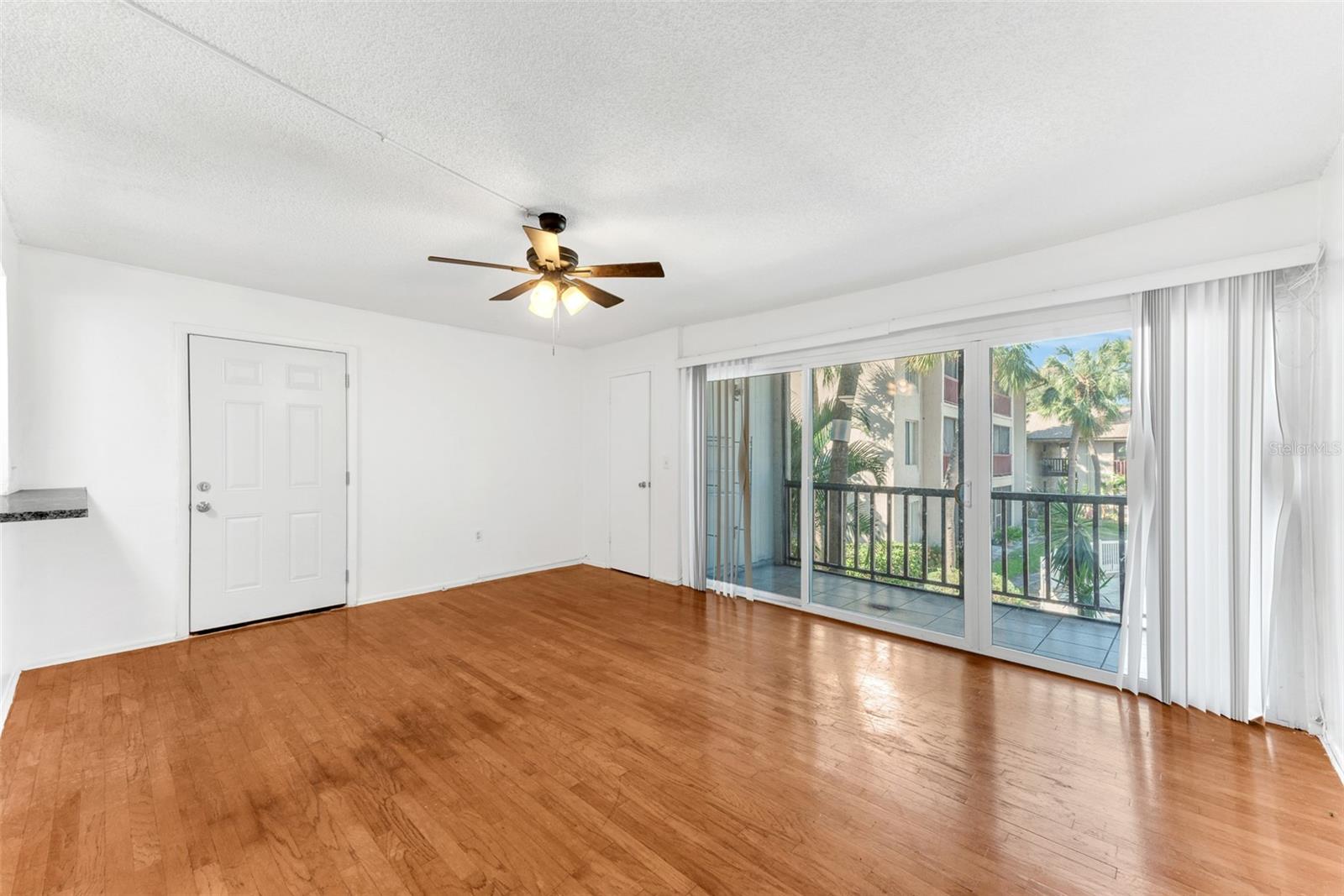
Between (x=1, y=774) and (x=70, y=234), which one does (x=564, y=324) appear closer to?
(x=70, y=234)

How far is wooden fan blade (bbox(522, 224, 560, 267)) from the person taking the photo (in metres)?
2.45

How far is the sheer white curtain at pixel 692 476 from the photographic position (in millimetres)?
5230

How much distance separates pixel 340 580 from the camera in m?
4.57

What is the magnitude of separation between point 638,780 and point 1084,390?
3297 millimetres

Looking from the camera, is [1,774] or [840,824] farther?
[1,774]

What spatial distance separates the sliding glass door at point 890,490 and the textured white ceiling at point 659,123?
1.08 m

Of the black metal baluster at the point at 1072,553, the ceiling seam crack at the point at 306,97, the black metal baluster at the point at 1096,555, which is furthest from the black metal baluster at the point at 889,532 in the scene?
the ceiling seam crack at the point at 306,97

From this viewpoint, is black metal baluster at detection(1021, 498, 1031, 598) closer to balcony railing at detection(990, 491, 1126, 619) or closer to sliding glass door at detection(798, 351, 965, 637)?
balcony railing at detection(990, 491, 1126, 619)

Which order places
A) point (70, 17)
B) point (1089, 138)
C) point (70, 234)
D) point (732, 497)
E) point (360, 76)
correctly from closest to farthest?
point (70, 17), point (360, 76), point (1089, 138), point (70, 234), point (732, 497)

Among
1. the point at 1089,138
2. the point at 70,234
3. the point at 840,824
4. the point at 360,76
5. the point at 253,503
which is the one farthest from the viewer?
the point at 253,503

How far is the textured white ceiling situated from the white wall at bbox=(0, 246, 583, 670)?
59 cm

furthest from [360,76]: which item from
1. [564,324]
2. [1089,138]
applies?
[564,324]

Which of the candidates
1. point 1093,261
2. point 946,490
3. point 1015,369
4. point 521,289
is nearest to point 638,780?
point 521,289

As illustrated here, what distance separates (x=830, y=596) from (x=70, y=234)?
5.56m
